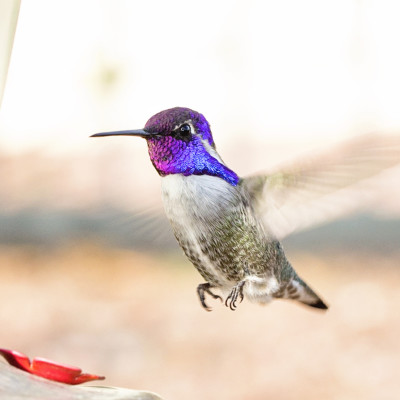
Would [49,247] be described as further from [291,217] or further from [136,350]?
[291,217]

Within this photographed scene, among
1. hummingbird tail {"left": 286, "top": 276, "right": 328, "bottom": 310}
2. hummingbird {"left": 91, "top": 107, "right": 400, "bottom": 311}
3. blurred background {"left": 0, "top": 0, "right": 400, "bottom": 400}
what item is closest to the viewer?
hummingbird {"left": 91, "top": 107, "right": 400, "bottom": 311}

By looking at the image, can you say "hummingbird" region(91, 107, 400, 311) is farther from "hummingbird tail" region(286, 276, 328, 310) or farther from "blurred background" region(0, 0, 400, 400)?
"blurred background" region(0, 0, 400, 400)

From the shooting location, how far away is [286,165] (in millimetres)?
1146

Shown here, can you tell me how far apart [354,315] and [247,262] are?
3087 millimetres

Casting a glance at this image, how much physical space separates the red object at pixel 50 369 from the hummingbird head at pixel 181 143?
290 millimetres

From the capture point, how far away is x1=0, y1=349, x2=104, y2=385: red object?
112 cm

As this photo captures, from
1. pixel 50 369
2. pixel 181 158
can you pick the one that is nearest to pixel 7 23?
pixel 181 158

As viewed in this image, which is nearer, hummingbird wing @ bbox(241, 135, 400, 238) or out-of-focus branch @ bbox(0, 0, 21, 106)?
hummingbird wing @ bbox(241, 135, 400, 238)

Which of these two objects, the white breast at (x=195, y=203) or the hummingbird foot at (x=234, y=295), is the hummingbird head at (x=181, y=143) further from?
the hummingbird foot at (x=234, y=295)

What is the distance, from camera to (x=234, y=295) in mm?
1157

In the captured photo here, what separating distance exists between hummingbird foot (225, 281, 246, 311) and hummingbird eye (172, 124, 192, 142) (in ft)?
0.76

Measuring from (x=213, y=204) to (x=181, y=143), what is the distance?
0.40ft

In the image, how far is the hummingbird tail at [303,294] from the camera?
1470 mm

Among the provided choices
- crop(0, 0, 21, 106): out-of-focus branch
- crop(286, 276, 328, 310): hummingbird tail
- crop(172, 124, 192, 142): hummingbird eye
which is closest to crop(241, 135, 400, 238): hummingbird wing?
crop(172, 124, 192, 142): hummingbird eye
